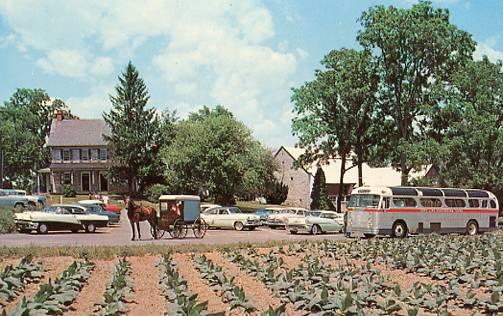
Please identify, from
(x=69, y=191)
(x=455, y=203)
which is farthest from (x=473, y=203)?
(x=69, y=191)

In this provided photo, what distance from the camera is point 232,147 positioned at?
60500 millimetres

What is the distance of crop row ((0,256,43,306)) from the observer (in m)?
12.7

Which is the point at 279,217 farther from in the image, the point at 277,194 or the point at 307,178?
the point at 277,194

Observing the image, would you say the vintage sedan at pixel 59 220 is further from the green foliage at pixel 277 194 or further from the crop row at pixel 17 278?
the green foliage at pixel 277 194

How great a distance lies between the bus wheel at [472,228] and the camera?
37.0 m

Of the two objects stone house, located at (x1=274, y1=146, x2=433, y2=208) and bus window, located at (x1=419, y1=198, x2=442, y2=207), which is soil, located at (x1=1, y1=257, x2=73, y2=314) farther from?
stone house, located at (x1=274, y1=146, x2=433, y2=208)

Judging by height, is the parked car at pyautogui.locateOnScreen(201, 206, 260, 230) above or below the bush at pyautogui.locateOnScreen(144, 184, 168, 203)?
below

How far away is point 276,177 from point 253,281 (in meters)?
63.6

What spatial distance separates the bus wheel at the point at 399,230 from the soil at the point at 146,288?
629 inches

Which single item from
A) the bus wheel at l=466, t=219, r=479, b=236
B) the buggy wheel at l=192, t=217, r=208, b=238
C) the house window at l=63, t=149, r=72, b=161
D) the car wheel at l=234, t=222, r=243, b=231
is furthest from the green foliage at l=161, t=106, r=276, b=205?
the buggy wheel at l=192, t=217, r=208, b=238

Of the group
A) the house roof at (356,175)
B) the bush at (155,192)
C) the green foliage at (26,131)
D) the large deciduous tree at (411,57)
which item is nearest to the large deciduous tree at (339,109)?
the large deciduous tree at (411,57)

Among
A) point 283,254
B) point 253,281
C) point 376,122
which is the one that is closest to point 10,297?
point 253,281

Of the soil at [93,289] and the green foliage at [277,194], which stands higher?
the green foliage at [277,194]

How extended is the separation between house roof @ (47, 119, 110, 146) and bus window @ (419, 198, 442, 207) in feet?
162
